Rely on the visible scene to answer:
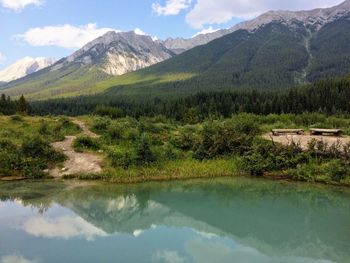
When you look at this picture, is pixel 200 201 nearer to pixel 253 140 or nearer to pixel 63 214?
pixel 63 214

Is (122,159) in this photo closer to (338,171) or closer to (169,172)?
(169,172)

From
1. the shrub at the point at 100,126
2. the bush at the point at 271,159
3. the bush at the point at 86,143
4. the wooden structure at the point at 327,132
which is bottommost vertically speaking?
the bush at the point at 271,159

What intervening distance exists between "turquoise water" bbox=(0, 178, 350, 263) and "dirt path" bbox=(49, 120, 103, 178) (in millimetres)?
3096

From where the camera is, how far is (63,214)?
27.8 m

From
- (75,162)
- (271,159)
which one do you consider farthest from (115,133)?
(271,159)

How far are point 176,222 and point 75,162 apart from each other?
18287 millimetres

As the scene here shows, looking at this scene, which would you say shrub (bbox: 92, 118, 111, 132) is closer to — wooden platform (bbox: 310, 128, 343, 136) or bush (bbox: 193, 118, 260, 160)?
bush (bbox: 193, 118, 260, 160)

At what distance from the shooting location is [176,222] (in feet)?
86.1

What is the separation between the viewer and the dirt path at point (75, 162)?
39656mm

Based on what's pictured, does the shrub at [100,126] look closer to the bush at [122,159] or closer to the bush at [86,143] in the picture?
the bush at [86,143]

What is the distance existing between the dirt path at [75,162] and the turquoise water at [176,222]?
3096 mm

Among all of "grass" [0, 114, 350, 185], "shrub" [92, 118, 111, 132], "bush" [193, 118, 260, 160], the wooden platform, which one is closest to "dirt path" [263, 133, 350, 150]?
the wooden platform

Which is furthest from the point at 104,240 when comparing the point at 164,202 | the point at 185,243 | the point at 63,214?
→ the point at 164,202

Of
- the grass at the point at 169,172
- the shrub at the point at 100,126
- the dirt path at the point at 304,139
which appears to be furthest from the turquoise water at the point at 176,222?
the shrub at the point at 100,126
